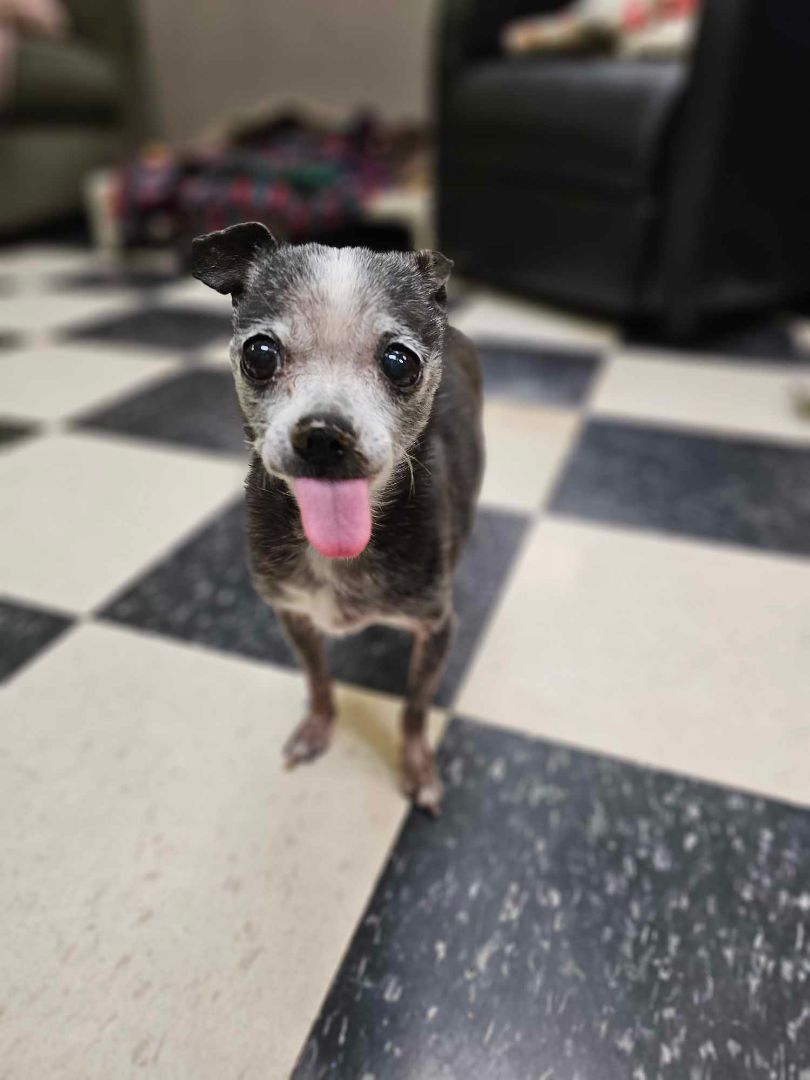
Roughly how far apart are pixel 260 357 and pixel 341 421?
0.29 ft

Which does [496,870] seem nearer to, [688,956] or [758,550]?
[688,956]

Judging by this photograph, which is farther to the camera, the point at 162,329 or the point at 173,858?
the point at 162,329

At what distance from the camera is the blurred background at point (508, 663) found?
59 cm

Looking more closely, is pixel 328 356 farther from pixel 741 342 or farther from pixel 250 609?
pixel 741 342

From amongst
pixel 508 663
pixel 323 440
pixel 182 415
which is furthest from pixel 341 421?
pixel 182 415

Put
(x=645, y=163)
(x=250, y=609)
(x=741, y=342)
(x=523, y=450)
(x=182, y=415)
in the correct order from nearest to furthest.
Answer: (x=250, y=609) < (x=523, y=450) < (x=182, y=415) < (x=645, y=163) < (x=741, y=342)

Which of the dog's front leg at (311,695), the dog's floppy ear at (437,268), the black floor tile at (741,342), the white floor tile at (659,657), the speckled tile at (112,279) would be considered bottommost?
the speckled tile at (112,279)

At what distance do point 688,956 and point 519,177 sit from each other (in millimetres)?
2068

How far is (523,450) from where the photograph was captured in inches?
57.2

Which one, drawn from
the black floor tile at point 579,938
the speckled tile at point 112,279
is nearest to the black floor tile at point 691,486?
the black floor tile at point 579,938

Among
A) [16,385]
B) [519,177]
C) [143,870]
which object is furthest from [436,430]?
[519,177]

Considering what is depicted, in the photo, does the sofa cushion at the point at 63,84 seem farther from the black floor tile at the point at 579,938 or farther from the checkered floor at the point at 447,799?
the black floor tile at the point at 579,938

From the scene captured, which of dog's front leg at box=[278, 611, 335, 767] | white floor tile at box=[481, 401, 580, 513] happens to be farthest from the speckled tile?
dog's front leg at box=[278, 611, 335, 767]

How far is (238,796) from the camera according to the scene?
2.50 feet
